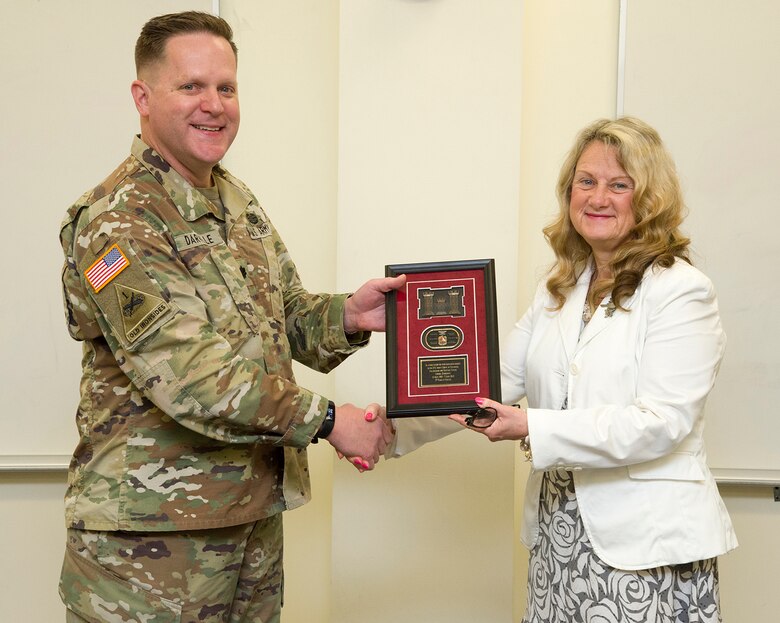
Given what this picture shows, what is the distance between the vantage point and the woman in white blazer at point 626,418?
1.67 m

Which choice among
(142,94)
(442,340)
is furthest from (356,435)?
(142,94)

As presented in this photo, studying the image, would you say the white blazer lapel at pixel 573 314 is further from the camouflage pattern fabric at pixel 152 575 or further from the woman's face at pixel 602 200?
the camouflage pattern fabric at pixel 152 575

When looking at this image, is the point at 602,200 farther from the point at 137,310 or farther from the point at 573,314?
the point at 137,310

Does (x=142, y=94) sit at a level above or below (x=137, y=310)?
above

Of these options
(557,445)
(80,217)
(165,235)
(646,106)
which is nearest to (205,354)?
(165,235)

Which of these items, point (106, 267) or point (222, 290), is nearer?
point (106, 267)

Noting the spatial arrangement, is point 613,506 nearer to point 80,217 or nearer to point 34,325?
point 80,217

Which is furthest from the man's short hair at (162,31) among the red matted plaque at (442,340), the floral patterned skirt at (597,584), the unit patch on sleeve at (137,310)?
the floral patterned skirt at (597,584)

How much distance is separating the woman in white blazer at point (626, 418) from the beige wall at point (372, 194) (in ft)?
1.95

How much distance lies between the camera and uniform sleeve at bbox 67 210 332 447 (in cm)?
156

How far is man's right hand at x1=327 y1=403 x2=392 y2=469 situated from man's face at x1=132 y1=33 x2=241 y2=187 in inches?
24.6

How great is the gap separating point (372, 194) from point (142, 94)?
860 mm

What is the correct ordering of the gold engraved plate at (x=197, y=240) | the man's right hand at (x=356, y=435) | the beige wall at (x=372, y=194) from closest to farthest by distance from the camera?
the gold engraved plate at (x=197, y=240)
the man's right hand at (x=356, y=435)
the beige wall at (x=372, y=194)

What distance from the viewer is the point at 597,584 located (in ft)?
5.64
